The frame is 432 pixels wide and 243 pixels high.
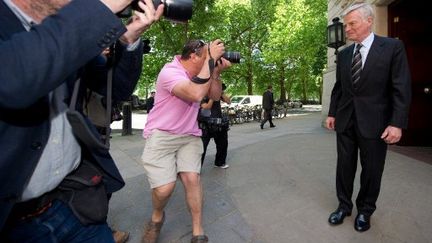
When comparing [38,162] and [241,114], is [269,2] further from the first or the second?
[38,162]

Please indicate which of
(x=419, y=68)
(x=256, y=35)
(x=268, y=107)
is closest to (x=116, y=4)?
(x=419, y=68)

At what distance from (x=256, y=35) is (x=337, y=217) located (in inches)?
1402

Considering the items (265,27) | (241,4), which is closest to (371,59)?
(241,4)

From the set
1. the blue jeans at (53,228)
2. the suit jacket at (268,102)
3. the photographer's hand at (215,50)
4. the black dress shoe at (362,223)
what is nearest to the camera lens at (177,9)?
the blue jeans at (53,228)

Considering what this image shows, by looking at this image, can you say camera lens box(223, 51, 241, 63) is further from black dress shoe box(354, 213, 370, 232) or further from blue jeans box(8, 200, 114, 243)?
blue jeans box(8, 200, 114, 243)

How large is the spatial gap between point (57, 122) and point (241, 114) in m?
19.8

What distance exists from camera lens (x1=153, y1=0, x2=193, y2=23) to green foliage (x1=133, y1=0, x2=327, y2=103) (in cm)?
1852

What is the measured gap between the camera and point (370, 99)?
352 cm

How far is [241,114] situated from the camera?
69.2ft

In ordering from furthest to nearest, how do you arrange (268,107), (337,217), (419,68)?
(268,107), (419,68), (337,217)

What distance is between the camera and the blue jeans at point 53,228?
1492mm

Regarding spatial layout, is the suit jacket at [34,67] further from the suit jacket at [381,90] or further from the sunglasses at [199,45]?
the suit jacket at [381,90]

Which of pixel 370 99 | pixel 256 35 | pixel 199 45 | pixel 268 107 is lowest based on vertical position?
pixel 268 107

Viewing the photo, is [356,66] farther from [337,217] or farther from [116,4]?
[116,4]
